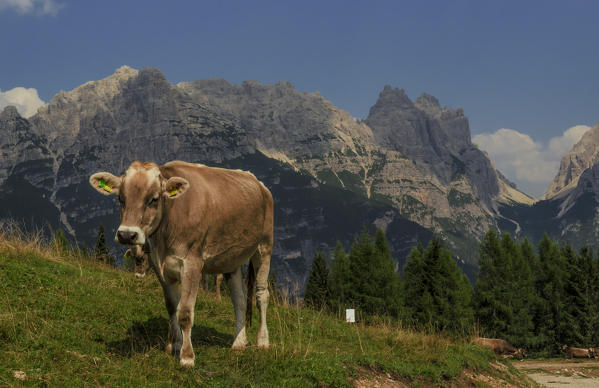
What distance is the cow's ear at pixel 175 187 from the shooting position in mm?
7254

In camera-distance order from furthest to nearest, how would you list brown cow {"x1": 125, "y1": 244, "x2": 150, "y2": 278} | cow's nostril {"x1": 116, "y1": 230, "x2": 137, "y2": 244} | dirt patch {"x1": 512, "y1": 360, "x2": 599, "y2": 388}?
dirt patch {"x1": 512, "y1": 360, "x2": 599, "y2": 388}
brown cow {"x1": 125, "y1": 244, "x2": 150, "y2": 278}
cow's nostril {"x1": 116, "y1": 230, "x2": 137, "y2": 244}

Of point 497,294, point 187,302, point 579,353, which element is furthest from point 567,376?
point 187,302

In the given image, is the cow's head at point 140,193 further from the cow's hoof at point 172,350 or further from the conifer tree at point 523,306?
the conifer tree at point 523,306

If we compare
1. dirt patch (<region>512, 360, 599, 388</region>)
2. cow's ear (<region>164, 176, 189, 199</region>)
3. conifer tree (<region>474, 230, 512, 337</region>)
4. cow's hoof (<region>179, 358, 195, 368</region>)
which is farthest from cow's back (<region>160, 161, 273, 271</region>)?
conifer tree (<region>474, 230, 512, 337</region>)

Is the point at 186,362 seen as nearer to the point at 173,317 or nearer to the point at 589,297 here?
the point at 173,317

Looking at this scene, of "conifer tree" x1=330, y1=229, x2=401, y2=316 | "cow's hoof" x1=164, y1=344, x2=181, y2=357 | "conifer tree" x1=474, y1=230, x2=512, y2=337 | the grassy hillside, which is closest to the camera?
the grassy hillside

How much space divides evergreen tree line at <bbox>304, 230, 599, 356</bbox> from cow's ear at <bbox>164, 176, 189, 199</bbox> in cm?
3759

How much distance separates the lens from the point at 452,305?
45188mm

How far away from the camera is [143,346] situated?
8.57 m

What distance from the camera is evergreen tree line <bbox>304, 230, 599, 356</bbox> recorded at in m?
46.2

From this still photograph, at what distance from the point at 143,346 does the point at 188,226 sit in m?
2.76

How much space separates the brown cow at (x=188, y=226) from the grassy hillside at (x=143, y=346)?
2.45 ft

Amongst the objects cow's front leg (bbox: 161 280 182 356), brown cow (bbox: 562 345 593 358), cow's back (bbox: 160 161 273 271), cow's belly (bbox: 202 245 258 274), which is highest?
cow's back (bbox: 160 161 273 271)

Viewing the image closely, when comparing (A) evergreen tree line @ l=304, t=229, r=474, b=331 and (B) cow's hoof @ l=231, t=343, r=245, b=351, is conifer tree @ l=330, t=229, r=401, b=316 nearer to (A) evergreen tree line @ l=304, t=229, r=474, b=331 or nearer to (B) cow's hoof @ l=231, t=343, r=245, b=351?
(A) evergreen tree line @ l=304, t=229, r=474, b=331
